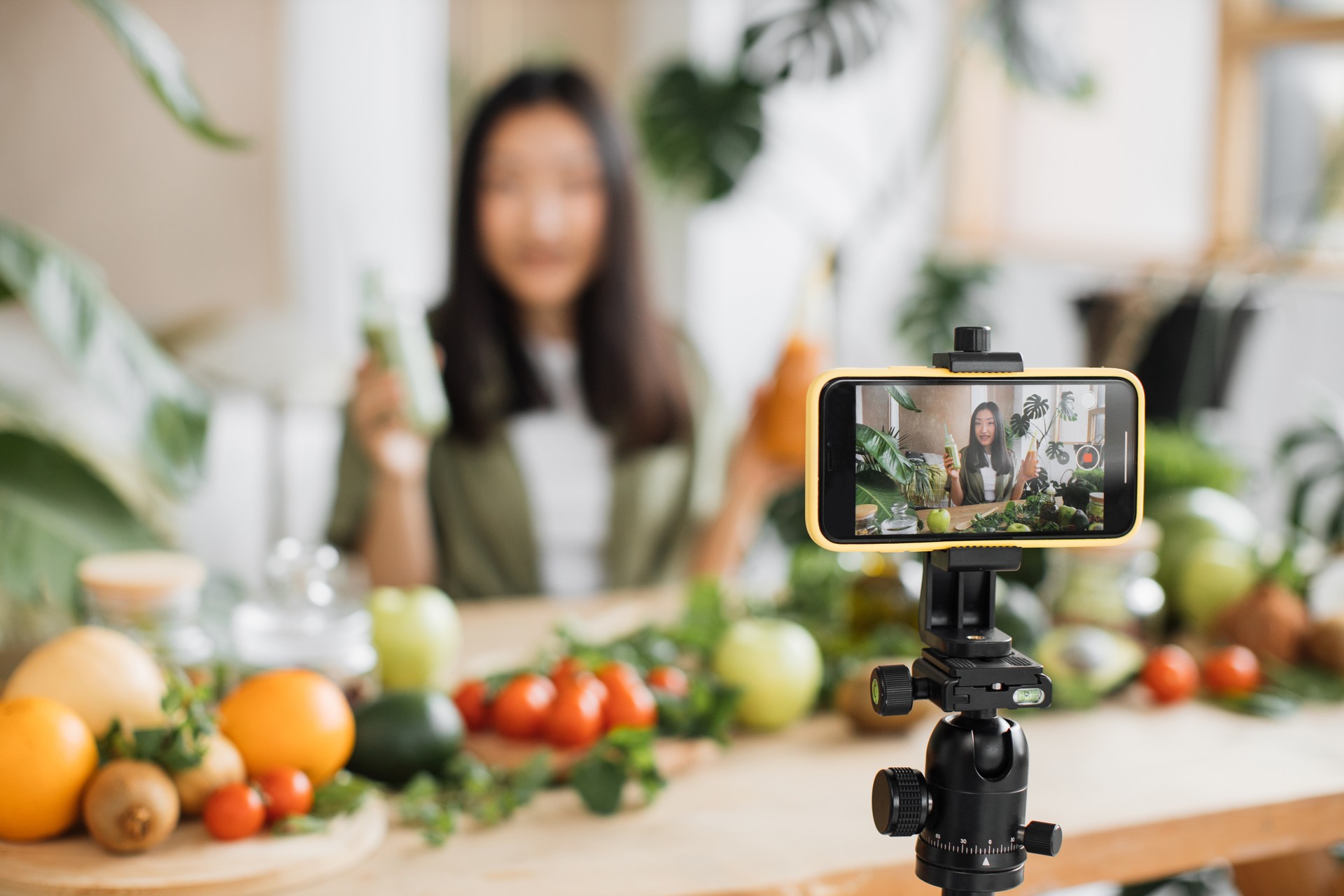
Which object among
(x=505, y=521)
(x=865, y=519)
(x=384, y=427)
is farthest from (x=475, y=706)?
(x=505, y=521)

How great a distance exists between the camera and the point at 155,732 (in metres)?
0.81

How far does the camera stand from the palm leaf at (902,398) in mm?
590

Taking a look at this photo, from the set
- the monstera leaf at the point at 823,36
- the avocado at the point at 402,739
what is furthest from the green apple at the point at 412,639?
the monstera leaf at the point at 823,36

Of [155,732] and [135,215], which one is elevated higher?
[135,215]

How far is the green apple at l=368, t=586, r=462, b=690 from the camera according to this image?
1.12 m

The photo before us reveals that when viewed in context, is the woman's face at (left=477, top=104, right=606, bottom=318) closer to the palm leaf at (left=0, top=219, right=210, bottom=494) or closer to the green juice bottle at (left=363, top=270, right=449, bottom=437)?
the green juice bottle at (left=363, top=270, right=449, bottom=437)

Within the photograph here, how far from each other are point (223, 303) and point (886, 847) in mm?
2866

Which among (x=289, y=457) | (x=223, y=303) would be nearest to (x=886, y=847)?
(x=289, y=457)

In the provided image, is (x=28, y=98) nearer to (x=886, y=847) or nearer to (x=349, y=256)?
(x=349, y=256)

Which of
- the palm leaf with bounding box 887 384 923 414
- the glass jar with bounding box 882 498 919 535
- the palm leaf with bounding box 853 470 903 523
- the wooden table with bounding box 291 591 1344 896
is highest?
the palm leaf with bounding box 887 384 923 414

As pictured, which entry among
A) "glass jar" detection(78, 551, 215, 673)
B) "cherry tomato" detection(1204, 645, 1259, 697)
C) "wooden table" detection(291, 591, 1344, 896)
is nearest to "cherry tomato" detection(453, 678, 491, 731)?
"wooden table" detection(291, 591, 1344, 896)

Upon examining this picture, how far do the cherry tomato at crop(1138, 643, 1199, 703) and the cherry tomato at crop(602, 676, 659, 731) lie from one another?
520 mm

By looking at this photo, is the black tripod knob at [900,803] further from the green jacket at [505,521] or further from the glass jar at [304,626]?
the green jacket at [505,521]

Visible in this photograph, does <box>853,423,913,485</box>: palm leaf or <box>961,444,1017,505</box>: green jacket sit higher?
<box>853,423,913,485</box>: palm leaf
